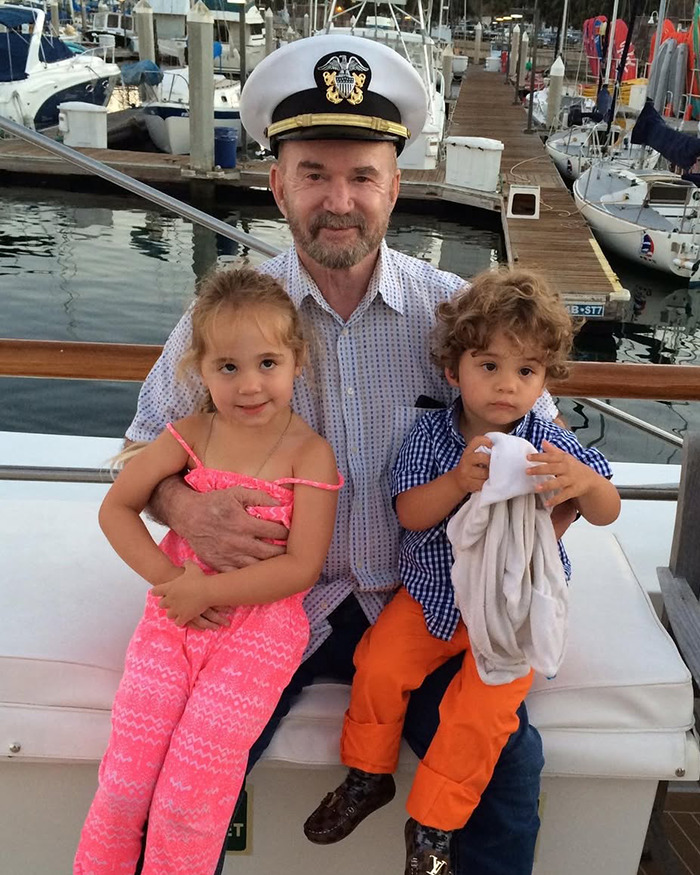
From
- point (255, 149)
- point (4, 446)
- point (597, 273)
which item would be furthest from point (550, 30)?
point (4, 446)

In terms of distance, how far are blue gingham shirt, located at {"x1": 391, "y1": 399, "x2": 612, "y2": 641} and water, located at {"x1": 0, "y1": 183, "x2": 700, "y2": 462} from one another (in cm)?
618

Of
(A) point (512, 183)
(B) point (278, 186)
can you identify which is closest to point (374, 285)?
(B) point (278, 186)

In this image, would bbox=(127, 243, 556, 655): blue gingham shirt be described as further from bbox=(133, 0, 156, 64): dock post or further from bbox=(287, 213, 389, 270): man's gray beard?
bbox=(133, 0, 156, 64): dock post

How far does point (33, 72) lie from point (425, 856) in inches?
771

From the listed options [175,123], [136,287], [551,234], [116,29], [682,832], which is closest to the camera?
[682,832]

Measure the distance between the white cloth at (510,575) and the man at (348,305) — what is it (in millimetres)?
316

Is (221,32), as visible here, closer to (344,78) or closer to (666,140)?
(666,140)

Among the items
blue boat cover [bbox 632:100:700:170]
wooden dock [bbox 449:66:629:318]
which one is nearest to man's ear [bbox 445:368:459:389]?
wooden dock [bbox 449:66:629:318]

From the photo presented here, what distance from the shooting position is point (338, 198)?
171 centimetres

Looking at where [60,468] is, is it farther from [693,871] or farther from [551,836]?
[693,871]

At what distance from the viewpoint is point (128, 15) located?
118ft

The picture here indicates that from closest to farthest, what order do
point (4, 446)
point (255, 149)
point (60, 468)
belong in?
point (60, 468) → point (4, 446) → point (255, 149)

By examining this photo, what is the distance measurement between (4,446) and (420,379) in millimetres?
1519

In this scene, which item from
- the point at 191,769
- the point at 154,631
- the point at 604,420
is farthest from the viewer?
the point at 604,420
